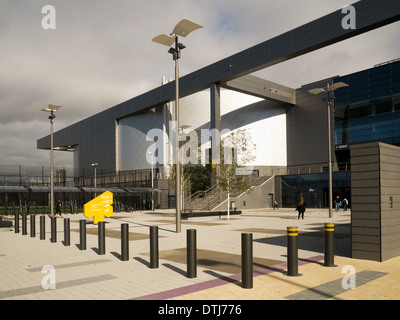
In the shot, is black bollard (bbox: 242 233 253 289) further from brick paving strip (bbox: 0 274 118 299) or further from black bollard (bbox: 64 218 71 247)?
black bollard (bbox: 64 218 71 247)

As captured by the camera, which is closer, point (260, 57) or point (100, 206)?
point (100, 206)

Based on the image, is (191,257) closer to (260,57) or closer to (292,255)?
(292,255)

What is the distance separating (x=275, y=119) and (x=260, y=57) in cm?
Result: 2064

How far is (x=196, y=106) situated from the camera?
61969 mm

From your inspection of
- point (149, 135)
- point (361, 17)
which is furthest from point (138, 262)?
point (149, 135)

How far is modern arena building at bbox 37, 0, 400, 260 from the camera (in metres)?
40.1

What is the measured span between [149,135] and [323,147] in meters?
28.5

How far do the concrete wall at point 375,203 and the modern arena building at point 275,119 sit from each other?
2624 cm

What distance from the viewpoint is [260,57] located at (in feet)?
137

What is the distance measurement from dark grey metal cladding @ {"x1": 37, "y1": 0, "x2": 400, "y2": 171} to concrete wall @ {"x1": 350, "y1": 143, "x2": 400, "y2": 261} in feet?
88.3

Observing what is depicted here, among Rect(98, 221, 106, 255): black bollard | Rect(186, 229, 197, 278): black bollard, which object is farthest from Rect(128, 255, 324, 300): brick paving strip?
Rect(98, 221, 106, 255): black bollard

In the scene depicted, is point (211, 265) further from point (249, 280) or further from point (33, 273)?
point (33, 273)

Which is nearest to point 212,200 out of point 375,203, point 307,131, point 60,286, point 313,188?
point 313,188

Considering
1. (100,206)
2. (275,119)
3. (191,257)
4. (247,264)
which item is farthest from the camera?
(275,119)
